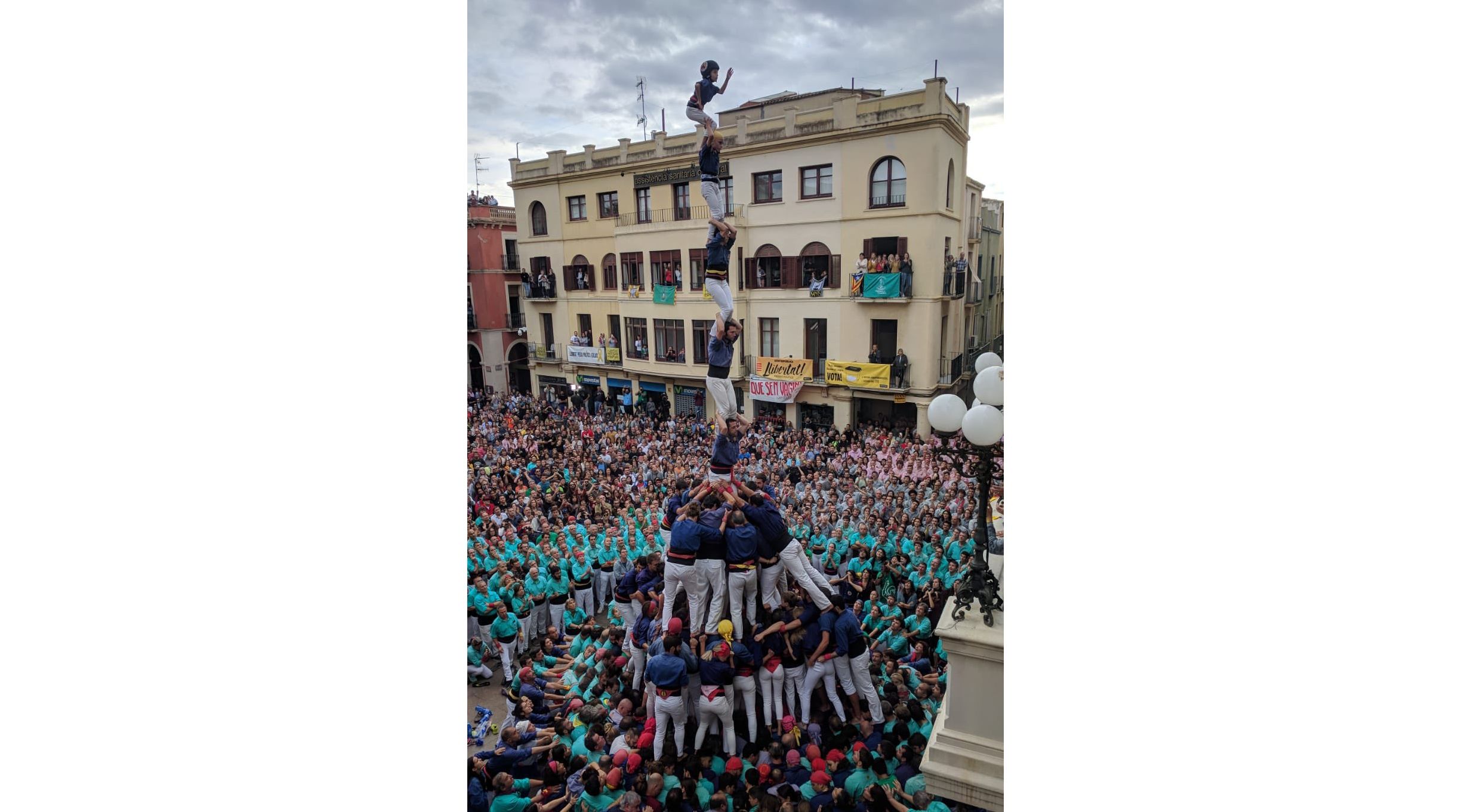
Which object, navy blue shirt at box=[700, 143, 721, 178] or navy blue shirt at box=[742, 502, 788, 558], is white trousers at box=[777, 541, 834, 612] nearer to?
navy blue shirt at box=[742, 502, 788, 558]

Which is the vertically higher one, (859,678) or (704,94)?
(704,94)

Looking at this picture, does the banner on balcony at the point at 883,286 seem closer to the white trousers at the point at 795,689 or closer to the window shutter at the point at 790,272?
the window shutter at the point at 790,272

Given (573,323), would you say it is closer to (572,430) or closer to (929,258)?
(572,430)

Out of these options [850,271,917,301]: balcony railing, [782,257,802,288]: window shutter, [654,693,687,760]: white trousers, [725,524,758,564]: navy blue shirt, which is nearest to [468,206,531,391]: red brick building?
[782,257,802,288]: window shutter

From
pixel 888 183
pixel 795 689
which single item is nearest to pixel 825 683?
pixel 795 689

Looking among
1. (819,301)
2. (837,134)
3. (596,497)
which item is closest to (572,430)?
(596,497)

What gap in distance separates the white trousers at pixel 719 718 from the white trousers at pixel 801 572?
2.57ft

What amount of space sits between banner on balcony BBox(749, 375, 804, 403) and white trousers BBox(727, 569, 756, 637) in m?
3.50

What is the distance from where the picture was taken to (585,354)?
8469 millimetres

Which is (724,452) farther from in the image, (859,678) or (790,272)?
(790,272)

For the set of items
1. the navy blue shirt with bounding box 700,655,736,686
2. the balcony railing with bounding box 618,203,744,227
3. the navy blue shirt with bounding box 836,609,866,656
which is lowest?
the navy blue shirt with bounding box 700,655,736,686

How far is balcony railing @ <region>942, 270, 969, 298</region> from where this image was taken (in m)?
7.04

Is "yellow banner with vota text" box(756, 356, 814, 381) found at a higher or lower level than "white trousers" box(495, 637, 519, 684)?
higher

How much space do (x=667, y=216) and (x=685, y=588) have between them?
198 inches
